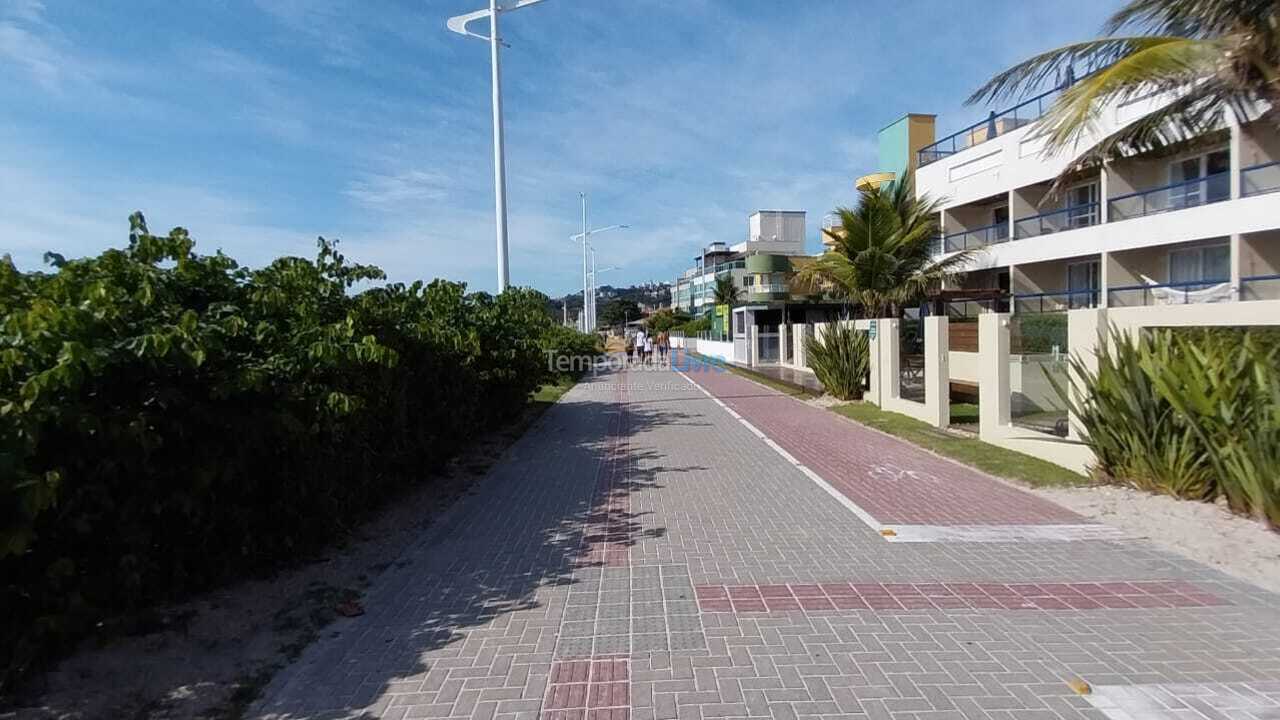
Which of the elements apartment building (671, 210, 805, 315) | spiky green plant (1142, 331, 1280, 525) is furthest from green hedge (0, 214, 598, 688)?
apartment building (671, 210, 805, 315)

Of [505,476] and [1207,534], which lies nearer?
[1207,534]

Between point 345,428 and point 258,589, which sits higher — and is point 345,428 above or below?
above

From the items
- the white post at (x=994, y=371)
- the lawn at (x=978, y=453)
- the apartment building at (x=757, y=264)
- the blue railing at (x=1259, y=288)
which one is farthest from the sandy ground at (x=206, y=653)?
the apartment building at (x=757, y=264)

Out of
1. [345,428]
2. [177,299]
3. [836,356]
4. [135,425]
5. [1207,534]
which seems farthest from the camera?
[836,356]

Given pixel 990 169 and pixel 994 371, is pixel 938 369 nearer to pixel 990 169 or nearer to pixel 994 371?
pixel 994 371

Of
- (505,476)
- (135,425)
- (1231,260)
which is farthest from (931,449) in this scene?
(1231,260)

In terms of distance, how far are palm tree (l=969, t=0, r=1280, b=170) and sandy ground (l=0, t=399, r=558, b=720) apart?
27.1ft

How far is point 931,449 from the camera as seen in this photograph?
10.8 meters

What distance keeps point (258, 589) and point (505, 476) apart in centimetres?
434

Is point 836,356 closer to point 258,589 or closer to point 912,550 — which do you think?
point 912,550

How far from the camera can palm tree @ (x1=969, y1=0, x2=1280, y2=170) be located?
284 inches

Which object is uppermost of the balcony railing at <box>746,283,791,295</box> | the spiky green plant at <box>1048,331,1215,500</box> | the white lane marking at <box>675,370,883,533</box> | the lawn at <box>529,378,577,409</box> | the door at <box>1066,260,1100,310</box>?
the balcony railing at <box>746,283,791,295</box>

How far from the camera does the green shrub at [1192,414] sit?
6062 millimetres

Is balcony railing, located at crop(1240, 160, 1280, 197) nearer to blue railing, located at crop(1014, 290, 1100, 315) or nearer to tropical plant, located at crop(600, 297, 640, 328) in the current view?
blue railing, located at crop(1014, 290, 1100, 315)
